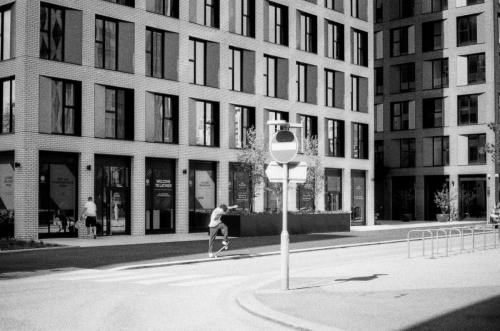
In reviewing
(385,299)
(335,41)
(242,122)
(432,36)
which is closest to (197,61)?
(242,122)

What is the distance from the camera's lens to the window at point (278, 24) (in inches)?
1698

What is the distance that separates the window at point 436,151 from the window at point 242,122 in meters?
26.2

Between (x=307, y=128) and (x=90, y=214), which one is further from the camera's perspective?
(x=307, y=128)

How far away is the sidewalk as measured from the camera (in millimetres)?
8992

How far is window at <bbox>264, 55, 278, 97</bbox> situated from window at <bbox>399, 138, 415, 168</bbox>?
23.9 metres

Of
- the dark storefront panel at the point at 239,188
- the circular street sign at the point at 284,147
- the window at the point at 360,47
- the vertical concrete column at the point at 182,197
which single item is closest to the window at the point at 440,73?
the window at the point at 360,47

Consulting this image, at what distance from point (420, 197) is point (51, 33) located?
132 ft

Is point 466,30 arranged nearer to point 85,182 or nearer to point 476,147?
point 476,147

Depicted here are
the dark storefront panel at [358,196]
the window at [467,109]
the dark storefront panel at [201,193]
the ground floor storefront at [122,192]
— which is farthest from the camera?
the window at [467,109]

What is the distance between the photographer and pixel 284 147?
1254 centimetres

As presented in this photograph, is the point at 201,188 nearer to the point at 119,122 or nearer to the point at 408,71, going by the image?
the point at 119,122

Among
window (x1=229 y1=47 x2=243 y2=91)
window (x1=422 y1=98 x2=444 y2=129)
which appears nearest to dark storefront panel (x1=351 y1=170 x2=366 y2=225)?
window (x1=229 y1=47 x2=243 y2=91)

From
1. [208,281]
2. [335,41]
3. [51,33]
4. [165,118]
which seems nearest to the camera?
[208,281]

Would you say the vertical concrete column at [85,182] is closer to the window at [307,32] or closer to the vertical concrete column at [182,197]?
the vertical concrete column at [182,197]
